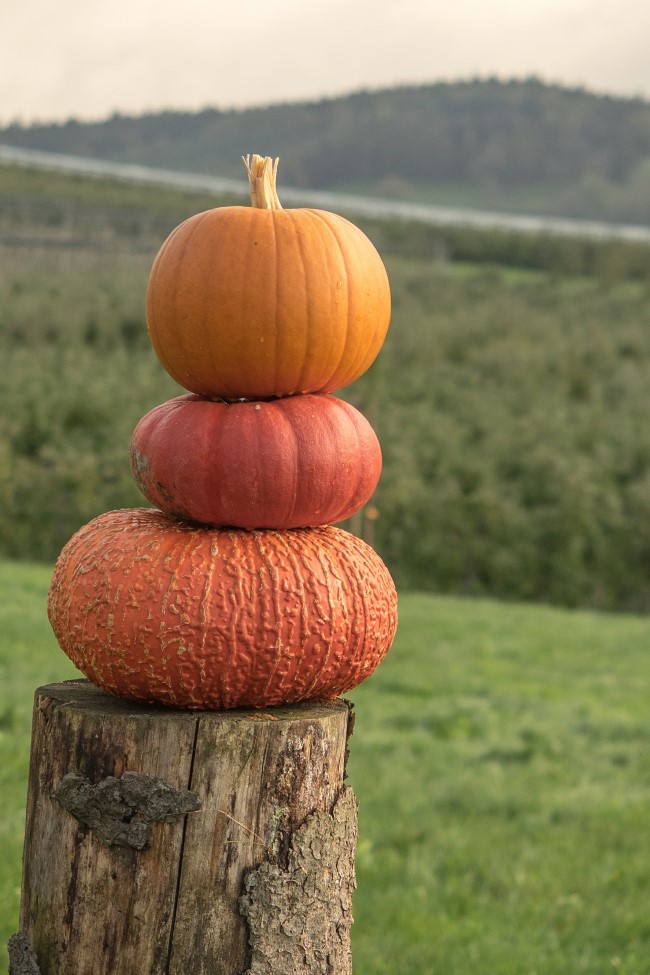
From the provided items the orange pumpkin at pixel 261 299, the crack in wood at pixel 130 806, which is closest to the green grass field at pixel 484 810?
the crack in wood at pixel 130 806

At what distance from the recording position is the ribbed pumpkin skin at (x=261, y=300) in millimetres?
2791

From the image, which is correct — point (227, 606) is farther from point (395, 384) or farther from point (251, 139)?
point (251, 139)

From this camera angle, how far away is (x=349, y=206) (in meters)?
71.8

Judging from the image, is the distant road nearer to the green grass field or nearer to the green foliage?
the green foliage

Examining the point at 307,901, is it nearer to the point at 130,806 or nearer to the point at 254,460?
the point at 130,806

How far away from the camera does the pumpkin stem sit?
293 cm

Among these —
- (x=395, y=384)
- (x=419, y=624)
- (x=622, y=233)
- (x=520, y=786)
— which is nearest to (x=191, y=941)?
(x=520, y=786)

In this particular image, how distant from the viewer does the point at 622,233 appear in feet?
223

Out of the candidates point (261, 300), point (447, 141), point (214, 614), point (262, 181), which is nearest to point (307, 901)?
point (214, 614)

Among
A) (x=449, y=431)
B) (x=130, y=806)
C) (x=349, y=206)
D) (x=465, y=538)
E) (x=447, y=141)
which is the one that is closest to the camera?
(x=130, y=806)

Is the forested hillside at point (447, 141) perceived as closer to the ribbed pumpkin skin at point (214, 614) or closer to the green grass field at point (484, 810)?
the green grass field at point (484, 810)

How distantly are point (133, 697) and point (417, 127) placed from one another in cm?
9564

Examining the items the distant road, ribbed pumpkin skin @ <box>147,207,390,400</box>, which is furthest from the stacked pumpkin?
the distant road

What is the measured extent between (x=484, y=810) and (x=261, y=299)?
4924 millimetres
